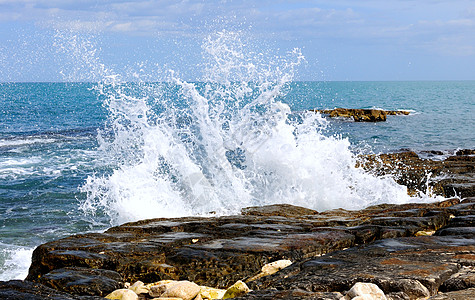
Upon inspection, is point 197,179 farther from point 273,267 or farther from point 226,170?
point 273,267

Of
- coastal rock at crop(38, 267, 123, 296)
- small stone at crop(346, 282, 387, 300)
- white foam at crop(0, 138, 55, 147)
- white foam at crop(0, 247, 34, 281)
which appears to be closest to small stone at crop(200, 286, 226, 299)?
coastal rock at crop(38, 267, 123, 296)

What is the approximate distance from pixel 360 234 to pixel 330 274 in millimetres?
1837

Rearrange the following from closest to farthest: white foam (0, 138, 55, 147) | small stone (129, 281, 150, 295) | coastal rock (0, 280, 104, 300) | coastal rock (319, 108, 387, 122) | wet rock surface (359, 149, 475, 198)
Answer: coastal rock (0, 280, 104, 300), small stone (129, 281, 150, 295), wet rock surface (359, 149, 475, 198), white foam (0, 138, 55, 147), coastal rock (319, 108, 387, 122)

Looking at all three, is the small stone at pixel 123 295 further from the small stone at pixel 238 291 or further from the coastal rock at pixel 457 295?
the coastal rock at pixel 457 295

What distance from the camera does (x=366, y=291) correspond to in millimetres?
3346

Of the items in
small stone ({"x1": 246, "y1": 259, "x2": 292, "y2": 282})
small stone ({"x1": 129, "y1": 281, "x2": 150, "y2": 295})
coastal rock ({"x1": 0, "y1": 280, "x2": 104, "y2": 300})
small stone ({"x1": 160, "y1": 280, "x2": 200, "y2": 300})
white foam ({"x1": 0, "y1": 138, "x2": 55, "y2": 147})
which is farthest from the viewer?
white foam ({"x1": 0, "y1": 138, "x2": 55, "y2": 147})

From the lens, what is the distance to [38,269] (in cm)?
508

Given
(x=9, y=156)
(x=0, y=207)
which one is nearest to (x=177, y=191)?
(x=0, y=207)

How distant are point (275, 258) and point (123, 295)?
1568 mm

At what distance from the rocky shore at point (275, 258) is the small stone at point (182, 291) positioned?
0.02 meters

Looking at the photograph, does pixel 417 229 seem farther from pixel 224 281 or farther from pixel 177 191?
pixel 177 191

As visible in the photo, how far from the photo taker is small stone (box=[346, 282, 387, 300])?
3.32 m

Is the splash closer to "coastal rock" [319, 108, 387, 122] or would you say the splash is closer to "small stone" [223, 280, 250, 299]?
"small stone" [223, 280, 250, 299]

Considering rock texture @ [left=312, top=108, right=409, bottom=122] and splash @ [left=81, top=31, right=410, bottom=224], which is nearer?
splash @ [left=81, top=31, right=410, bottom=224]
